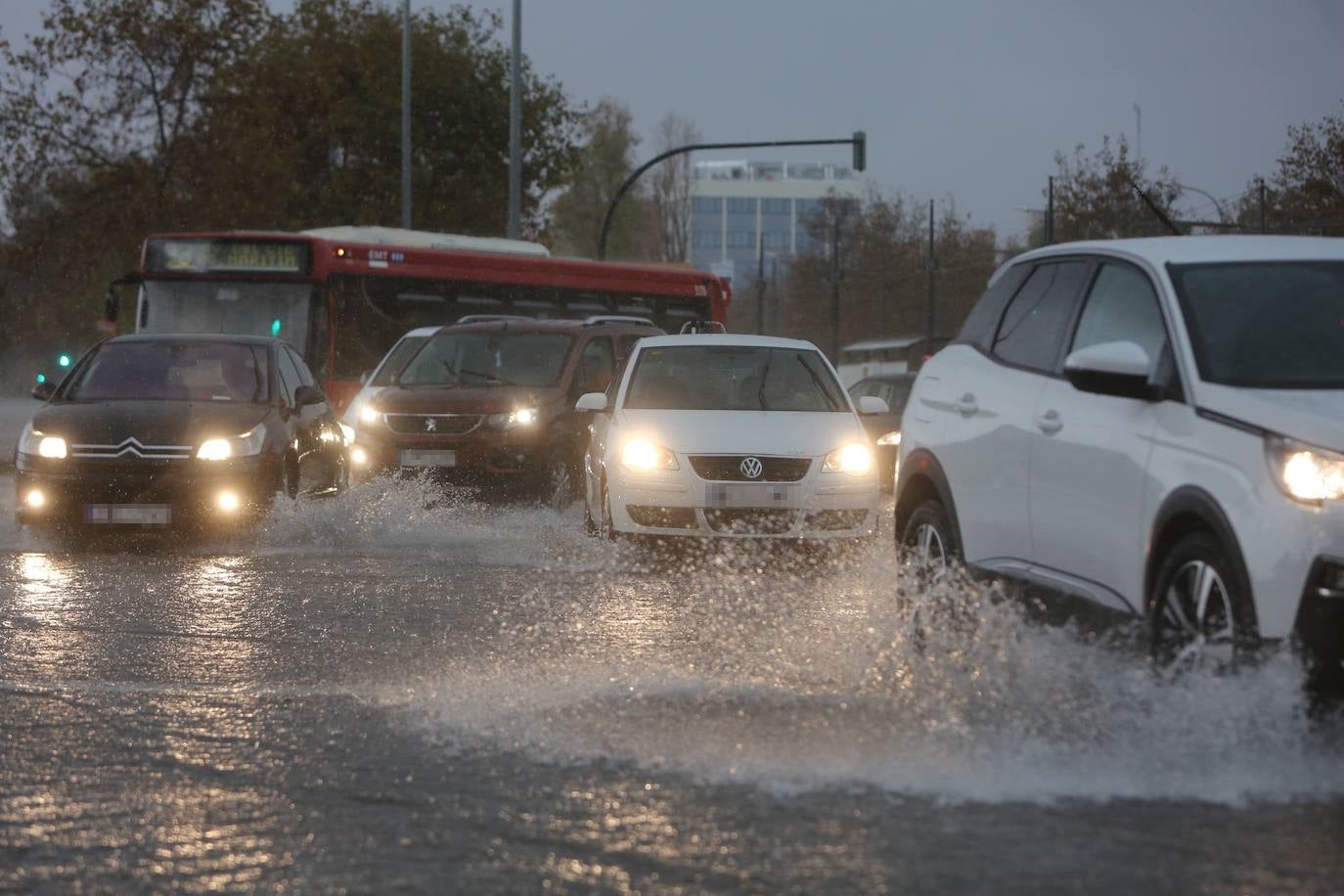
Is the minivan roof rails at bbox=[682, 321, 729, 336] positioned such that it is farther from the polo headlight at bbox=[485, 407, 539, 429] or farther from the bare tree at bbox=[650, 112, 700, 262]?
the bare tree at bbox=[650, 112, 700, 262]

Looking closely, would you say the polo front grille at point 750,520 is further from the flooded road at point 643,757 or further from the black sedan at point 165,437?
the black sedan at point 165,437

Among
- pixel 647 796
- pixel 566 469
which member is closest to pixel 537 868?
pixel 647 796

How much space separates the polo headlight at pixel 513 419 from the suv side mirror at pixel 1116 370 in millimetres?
11715

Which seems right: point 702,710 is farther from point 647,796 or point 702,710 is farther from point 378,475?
point 378,475

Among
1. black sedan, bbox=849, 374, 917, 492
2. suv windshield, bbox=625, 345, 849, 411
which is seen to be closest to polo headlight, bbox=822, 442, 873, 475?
suv windshield, bbox=625, 345, 849, 411

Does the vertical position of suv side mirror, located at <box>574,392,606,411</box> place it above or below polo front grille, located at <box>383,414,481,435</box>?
above

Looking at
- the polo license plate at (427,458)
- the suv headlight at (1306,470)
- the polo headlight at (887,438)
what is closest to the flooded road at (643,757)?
the suv headlight at (1306,470)

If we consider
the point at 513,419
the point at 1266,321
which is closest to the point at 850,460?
the point at 513,419

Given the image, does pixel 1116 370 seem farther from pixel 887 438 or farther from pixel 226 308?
pixel 226 308

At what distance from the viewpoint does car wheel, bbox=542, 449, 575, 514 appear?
60.6 ft

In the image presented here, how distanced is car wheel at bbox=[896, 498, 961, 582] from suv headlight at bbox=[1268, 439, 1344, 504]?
2271 mm

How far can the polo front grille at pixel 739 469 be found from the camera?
13.6 meters

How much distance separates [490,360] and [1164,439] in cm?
1311

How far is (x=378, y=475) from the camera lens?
1908 centimetres
